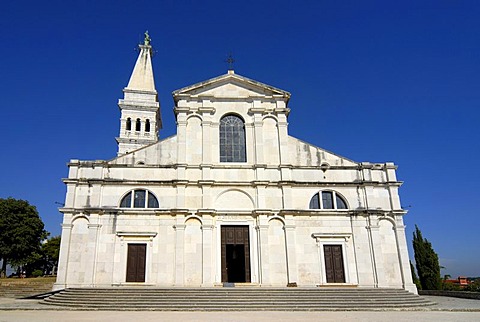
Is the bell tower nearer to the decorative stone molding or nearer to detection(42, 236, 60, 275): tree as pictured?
detection(42, 236, 60, 275): tree

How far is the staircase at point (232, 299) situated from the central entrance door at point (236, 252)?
3559mm

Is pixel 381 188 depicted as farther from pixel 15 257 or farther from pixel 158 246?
pixel 15 257

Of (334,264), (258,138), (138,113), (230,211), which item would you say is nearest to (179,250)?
(230,211)

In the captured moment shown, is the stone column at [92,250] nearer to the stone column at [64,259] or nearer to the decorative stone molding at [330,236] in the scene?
the stone column at [64,259]

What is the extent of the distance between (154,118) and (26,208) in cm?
1920

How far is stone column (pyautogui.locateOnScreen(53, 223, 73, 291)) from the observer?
67.2 feet

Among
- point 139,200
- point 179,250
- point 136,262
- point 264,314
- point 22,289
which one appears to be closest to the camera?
point 264,314

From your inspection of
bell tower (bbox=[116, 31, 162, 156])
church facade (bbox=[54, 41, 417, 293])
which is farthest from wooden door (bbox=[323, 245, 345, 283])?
bell tower (bbox=[116, 31, 162, 156])

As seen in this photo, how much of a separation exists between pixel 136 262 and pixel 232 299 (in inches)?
279

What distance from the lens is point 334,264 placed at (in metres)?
22.4

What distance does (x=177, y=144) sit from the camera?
79.6 feet

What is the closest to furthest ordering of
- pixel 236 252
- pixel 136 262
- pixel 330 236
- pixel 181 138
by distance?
pixel 136 262 → pixel 330 236 → pixel 236 252 → pixel 181 138

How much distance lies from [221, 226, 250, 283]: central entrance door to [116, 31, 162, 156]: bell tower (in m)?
26.0

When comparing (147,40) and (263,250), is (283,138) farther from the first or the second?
(147,40)
